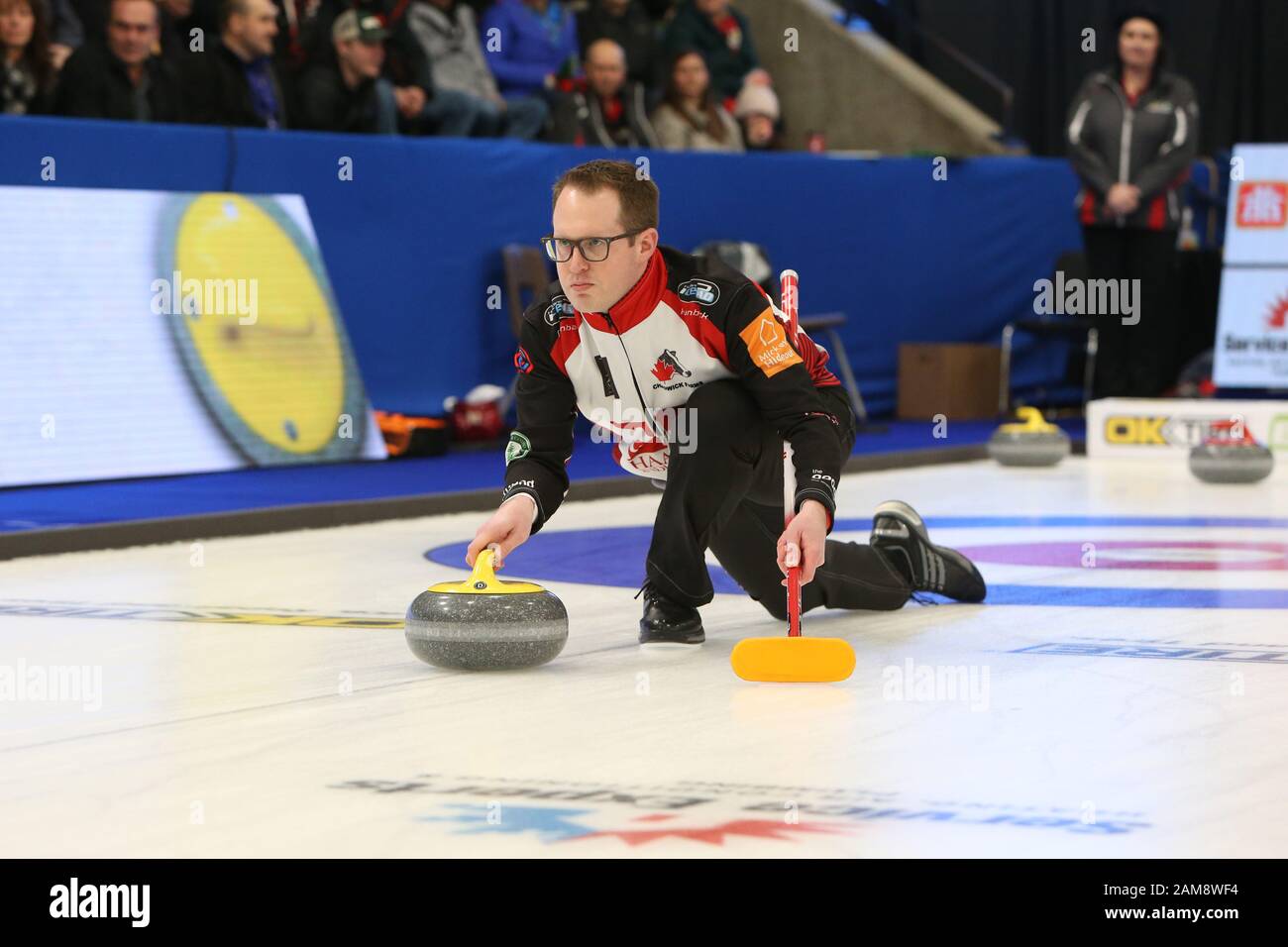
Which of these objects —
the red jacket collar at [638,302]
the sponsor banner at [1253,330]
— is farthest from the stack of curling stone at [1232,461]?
the red jacket collar at [638,302]

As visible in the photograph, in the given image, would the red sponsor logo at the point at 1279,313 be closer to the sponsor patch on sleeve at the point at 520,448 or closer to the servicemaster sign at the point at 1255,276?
the servicemaster sign at the point at 1255,276

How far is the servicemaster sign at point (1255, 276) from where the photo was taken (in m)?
11.8

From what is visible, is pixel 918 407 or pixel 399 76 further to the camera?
pixel 918 407

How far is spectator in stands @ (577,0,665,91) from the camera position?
12.8 meters

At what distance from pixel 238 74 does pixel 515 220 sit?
1.68m

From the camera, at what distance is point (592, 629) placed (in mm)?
4828

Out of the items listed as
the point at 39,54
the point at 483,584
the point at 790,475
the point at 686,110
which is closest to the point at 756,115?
the point at 686,110

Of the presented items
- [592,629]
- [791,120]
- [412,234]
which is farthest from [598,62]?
[592,629]

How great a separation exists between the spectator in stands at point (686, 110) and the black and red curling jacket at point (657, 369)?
26.7 feet

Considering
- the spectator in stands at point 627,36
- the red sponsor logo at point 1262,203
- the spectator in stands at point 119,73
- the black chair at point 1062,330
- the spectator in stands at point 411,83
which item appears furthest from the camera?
the black chair at point 1062,330

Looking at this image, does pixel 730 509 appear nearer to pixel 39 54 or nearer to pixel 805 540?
pixel 805 540

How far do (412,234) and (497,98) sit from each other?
1893 millimetres
